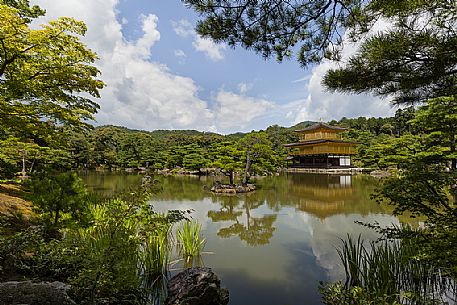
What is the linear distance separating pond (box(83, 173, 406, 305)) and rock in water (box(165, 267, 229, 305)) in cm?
33

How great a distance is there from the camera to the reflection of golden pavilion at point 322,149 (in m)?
26.3

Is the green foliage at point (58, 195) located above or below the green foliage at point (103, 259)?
above

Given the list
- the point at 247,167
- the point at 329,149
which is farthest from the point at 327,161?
the point at 247,167

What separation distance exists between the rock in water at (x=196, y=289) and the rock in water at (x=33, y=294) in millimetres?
1171

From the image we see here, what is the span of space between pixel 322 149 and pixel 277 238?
22083 mm

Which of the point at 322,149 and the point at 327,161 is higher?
the point at 322,149

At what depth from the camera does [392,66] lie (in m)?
2.50

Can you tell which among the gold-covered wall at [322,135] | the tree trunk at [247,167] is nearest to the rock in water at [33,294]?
the tree trunk at [247,167]

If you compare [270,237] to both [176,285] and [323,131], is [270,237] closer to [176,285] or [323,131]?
[176,285]

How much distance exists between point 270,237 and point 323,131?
80.4 feet

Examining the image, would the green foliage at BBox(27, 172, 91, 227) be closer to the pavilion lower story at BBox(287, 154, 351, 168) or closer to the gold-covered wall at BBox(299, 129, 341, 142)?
the pavilion lower story at BBox(287, 154, 351, 168)

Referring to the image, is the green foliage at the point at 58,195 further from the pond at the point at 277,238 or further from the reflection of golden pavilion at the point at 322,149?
the reflection of golden pavilion at the point at 322,149

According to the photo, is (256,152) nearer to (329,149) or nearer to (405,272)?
(405,272)

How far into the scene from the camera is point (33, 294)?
7.18 ft
